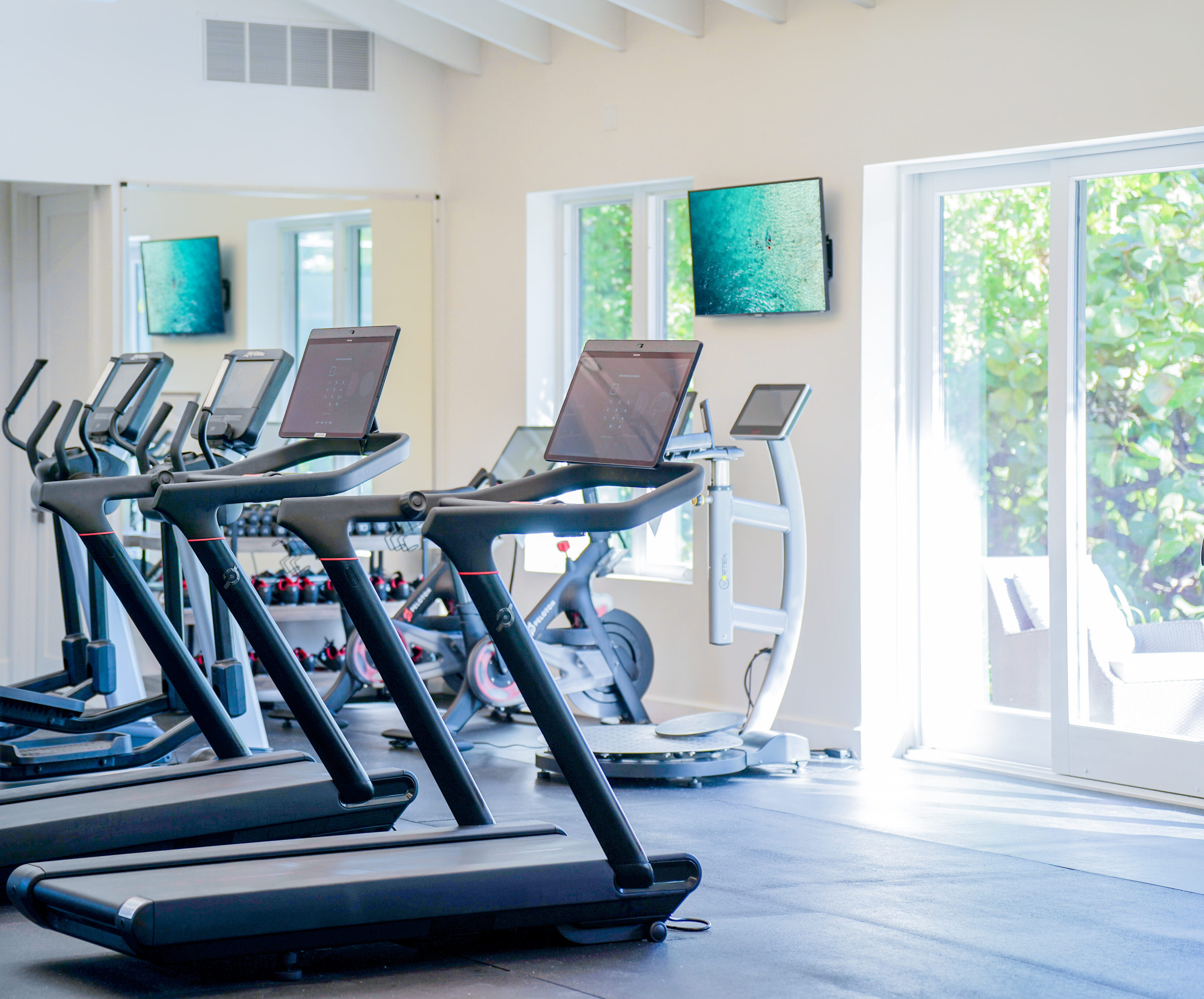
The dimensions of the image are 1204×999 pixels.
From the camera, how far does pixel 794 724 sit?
6.51 m

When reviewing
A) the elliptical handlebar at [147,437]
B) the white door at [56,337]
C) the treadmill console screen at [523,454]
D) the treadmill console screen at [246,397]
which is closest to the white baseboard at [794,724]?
the treadmill console screen at [523,454]

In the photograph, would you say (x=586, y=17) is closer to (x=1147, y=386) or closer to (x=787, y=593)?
(x=787, y=593)

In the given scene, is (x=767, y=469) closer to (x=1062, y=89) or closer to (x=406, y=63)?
(x=1062, y=89)

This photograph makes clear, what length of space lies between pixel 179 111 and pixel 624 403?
15.5 ft

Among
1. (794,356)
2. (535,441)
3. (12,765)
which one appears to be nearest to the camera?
(12,765)

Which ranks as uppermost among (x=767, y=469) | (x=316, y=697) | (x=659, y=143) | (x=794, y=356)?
(x=659, y=143)

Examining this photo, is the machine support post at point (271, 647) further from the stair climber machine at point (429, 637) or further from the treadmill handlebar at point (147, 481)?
the stair climber machine at point (429, 637)

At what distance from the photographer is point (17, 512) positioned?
325 inches

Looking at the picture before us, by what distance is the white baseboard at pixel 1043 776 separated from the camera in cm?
538

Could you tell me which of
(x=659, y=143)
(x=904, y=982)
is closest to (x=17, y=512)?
(x=659, y=143)

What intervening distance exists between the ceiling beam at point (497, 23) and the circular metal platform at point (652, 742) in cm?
350

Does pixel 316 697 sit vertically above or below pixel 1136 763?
above

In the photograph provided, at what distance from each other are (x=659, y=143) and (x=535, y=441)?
1529 millimetres

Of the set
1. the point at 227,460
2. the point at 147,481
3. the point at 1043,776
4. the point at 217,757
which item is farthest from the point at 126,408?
the point at 1043,776
